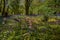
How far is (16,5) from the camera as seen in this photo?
8.91 meters

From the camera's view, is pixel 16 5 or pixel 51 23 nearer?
pixel 51 23

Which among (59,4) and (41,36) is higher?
(59,4)

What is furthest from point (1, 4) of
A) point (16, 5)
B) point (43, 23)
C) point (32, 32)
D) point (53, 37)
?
point (53, 37)

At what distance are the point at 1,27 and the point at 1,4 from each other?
2.46 m

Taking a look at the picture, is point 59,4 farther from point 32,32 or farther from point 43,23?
point 32,32

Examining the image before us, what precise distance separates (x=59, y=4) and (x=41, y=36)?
5013mm

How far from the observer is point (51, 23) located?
5.77 m

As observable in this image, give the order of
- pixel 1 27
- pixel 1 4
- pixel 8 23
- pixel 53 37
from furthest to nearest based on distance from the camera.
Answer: pixel 1 4 < pixel 8 23 < pixel 1 27 < pixel 53 37

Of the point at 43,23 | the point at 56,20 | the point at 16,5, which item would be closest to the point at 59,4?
the point at 16,5

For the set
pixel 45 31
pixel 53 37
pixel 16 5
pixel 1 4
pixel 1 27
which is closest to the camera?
pixel 53 37

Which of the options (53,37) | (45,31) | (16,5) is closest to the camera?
(53,37)

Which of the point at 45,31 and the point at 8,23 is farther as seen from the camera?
the point at 8,23

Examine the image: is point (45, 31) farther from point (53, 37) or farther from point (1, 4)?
point (1, 4)

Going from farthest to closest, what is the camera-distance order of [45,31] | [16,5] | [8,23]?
[16,5], [8,23], [45,31]
